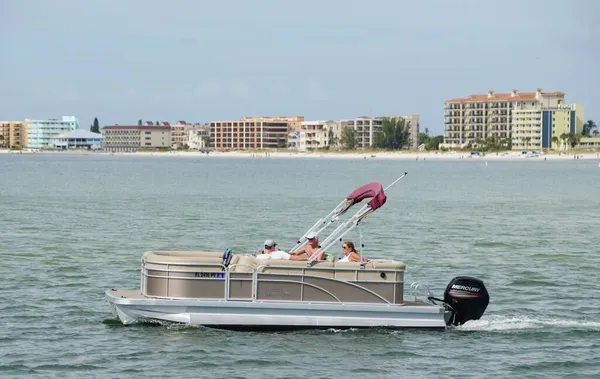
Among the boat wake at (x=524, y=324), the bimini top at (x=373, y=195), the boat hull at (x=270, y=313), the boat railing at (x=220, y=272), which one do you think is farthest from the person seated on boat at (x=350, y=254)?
the boat wake at (x=524, y=324)

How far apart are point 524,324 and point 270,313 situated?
17.9 ft

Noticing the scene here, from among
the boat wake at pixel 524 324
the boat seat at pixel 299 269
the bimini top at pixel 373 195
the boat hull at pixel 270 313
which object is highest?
the bimini top at pixel 373 195

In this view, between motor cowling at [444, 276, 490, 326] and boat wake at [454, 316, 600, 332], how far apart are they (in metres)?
0.27

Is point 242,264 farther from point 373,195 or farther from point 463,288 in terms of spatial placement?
point 463,288

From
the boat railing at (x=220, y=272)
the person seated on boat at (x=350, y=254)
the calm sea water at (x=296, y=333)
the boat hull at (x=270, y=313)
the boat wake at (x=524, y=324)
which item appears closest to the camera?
the calm sea water at (x=296, y=333)

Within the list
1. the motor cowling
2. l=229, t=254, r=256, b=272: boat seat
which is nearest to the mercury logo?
the motor cowling

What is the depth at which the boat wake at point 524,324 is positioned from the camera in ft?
72.5

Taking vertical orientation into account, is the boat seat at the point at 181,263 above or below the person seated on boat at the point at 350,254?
below

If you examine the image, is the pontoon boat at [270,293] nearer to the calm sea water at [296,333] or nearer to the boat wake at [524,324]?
the calm sea water at [296,333]

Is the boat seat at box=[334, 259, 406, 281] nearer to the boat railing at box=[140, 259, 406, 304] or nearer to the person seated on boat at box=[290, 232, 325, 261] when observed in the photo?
the boat railing at box=[140, 259, 406, 304]

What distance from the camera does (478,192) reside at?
9038 centimetres

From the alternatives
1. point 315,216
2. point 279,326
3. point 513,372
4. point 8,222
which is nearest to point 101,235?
point 8,222

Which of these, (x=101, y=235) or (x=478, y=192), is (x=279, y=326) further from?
(x=478, y=192)

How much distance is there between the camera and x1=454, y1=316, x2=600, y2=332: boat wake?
22109 millimetres
